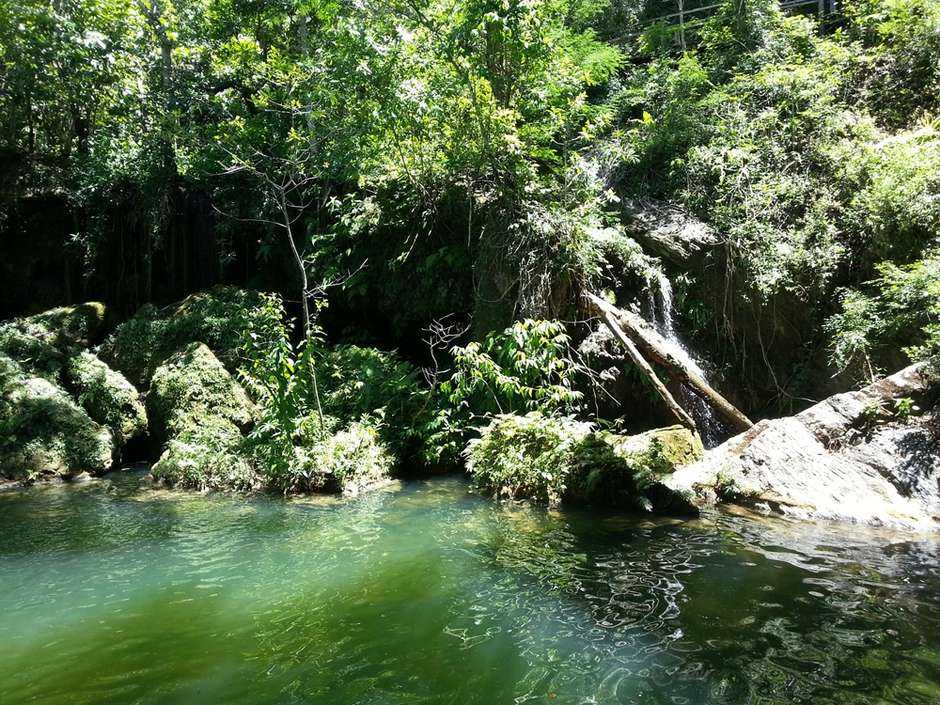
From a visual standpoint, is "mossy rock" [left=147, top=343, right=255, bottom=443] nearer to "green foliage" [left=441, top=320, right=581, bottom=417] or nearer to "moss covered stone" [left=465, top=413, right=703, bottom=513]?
"green foliage" [left=441, top=320, right=581, bottom=417]

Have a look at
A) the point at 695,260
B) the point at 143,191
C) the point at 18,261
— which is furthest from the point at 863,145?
the point at 18,261

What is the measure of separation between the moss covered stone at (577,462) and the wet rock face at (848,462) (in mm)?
337

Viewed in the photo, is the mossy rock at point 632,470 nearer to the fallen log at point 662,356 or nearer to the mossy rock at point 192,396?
the fallen log at point 662,356

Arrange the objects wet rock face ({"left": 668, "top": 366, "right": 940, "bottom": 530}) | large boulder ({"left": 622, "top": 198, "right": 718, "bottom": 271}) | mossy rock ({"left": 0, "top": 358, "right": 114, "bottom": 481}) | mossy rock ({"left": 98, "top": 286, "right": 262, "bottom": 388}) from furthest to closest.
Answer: mossy rock ({"left": 98, "top": 286, "right": 262, "bottom": 388}) < large boulder ({"left": 622, "top": 198, "right": 718, "bottom": 271}) < mossy rock ({"left": 0, "top": 358, "right": 114, "bottom": 481}) < wet rock face ({"left": 668, "top": 366, "right": 940, "bottom": 530})

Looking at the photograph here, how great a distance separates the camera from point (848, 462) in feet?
25.9

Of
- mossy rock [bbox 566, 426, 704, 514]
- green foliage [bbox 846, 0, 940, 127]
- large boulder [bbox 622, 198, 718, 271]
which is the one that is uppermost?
green foliage [bbox 846, 0, 940, 127]

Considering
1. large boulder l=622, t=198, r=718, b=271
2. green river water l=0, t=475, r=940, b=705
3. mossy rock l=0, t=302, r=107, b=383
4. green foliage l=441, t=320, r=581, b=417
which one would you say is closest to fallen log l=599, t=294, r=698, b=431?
green foliage l=441, t=320, r=581, b=417

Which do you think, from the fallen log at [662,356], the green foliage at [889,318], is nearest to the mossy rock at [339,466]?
the fallen log at [662,356]

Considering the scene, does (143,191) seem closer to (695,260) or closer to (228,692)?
(695,260)

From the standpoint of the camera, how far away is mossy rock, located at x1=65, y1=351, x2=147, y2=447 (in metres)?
12.8

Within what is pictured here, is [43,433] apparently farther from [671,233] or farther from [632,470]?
[671,233]

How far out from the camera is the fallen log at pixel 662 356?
10047mm

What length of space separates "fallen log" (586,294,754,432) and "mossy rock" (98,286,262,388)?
7.45m

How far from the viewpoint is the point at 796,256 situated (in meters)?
11.5
